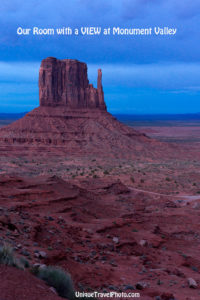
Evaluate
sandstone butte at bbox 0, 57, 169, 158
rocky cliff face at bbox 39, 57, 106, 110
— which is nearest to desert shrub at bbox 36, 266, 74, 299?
sandstone butte at bbox 0, 57, 169, 158

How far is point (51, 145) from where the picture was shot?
2459 inches

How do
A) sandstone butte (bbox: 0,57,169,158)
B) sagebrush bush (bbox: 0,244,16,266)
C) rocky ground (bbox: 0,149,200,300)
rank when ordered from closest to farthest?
sagebrush bush (bbox: 0,244,16,266)
rocky ground (bbox: 0,149,200,300)
sandstone butte (bbox: 0,57,169,158)

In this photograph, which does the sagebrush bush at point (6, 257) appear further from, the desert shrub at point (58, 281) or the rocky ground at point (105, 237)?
the desert shrub at point (58, 281)

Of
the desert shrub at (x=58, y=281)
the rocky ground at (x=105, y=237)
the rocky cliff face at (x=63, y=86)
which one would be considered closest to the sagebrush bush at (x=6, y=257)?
the rocky ground at (x=105, y=237)

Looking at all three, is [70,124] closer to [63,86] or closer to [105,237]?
[63,86]

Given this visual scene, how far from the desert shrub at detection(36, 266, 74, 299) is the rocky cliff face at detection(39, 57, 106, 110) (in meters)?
66.3

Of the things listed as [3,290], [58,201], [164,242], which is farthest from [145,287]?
[58,201]

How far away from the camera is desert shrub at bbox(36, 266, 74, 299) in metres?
6.04

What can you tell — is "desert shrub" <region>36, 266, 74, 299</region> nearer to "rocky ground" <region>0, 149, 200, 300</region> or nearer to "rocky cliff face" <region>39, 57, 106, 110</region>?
"rocky ground" <region>0, 149, 200, 300</region>

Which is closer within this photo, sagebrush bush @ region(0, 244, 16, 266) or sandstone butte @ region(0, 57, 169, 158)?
sagebrush bush @ region(0, 244, 16, 266)

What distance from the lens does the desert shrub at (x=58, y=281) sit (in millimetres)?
6043

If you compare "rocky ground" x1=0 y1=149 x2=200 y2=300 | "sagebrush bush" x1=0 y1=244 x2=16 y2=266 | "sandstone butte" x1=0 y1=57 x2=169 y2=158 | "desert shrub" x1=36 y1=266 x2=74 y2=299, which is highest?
"sandstone butte" x1=0 y1=57 x2=169 y2=158

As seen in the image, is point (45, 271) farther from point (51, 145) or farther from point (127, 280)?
point (51, 145)

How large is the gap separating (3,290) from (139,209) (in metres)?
15.9
